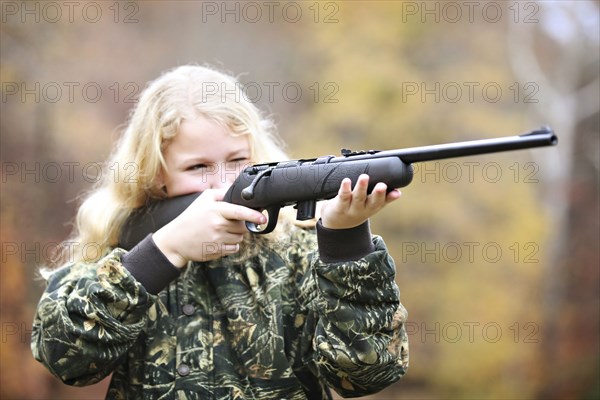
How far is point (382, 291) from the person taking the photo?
2.73m

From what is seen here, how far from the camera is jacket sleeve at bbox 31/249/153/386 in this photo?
2.84m

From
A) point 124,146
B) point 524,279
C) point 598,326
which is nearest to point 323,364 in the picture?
point 124,146

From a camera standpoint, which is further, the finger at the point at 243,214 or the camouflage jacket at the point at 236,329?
the finger at the point at 243,214

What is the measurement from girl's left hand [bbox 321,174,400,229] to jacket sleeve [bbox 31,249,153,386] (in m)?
0.79

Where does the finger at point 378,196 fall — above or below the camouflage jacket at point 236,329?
above

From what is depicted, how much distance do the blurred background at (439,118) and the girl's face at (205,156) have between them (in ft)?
28.9

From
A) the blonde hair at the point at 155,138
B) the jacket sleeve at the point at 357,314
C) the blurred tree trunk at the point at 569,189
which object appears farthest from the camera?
the blurred tree trunk at the point at 569,189

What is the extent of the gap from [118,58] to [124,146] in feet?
31.8

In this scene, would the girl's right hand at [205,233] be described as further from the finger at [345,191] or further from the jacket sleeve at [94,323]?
the finger at [345,191]

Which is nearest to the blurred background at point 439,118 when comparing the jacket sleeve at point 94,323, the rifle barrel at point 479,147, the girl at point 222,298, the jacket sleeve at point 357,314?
the girl at point 222,298

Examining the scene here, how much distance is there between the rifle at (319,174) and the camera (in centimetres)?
242

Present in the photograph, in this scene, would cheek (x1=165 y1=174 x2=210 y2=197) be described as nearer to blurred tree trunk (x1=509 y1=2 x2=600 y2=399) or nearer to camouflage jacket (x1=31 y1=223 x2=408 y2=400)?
camouflage jacket (x1=31 y1=223 x2=408 y2=400)

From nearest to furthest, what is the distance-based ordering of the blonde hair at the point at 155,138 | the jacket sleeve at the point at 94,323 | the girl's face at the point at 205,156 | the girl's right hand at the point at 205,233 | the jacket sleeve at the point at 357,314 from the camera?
1. the jacket sleeve at the point at 357,314
2. the jacket sleeve at the point at 94,323
3. the girl's right hand at the point at 205,233
4. the girl's face at the point at 205,156
5. the blonde hair at the point at 155,138

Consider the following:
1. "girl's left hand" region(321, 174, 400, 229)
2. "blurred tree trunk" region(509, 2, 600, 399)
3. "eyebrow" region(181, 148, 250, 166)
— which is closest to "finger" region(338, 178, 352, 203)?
"girl's left hand" region(321, 174, 400, 229)
